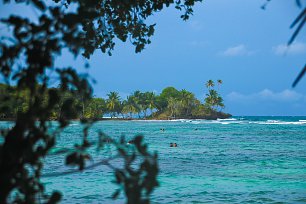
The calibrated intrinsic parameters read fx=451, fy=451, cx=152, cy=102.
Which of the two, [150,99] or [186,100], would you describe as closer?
[150,99]

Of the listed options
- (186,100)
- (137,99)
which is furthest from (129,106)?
(186,100)

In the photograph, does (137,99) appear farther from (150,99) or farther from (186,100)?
(186,100)

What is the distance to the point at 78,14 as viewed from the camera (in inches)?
79.8

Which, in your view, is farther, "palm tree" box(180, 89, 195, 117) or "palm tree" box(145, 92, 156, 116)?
"palm tree" box(180, 89, 195, 117)

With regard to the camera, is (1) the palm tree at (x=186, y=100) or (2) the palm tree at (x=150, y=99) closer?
(2) the palm tree at (x=150, y=99)

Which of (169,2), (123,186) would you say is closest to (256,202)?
(169,2)

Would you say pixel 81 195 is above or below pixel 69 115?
below

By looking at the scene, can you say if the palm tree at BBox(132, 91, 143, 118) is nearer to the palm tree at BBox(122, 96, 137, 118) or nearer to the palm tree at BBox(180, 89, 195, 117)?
the palm tree at BBox(122, 96, 137, 118)

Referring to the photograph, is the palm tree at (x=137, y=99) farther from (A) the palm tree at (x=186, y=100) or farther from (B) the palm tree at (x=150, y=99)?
(A) the palm tree at (x=186, y=100)

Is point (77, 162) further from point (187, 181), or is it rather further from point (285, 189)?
point (187, 181)

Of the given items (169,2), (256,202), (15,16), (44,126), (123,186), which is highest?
(169,2)

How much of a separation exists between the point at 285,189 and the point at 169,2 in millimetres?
10671

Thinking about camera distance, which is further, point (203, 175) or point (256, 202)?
point (203, 175)

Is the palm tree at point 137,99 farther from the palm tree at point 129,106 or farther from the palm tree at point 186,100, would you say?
the palm tree at point 186,100
